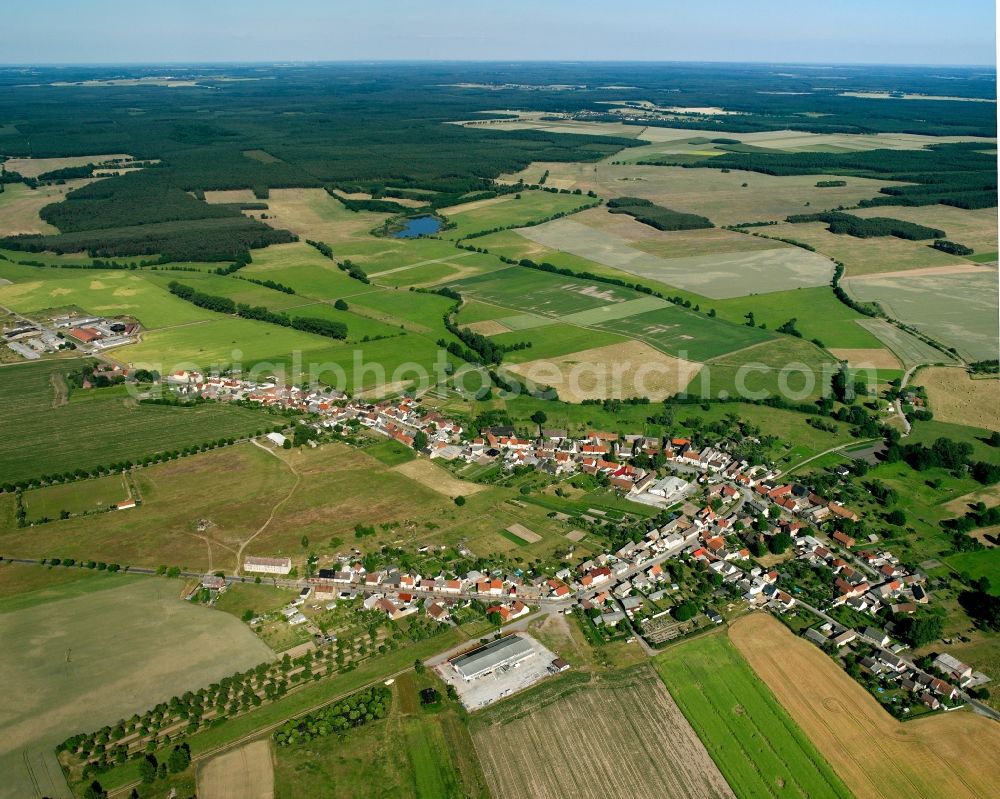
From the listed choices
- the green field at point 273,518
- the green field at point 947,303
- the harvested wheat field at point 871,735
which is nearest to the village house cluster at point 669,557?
the harvested wheat field at point 871,735

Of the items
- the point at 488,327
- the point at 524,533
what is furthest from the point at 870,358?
the point at 524,533

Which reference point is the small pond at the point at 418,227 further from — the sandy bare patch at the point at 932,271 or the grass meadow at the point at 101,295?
the sandy bare patch at the point at 932,271

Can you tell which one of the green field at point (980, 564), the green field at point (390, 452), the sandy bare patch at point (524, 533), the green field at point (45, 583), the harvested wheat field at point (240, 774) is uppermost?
the green field at point (980, 564)

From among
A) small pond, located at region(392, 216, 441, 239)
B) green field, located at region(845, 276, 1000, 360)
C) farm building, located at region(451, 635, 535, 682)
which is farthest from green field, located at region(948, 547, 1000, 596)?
small pond, located at region(392, 216, 441, 239)

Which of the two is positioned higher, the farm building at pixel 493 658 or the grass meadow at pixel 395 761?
the farm building at pixel 493 658

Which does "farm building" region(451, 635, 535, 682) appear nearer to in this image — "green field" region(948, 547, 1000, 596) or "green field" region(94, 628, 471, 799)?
"green field" region(94, 628, 471, 799)

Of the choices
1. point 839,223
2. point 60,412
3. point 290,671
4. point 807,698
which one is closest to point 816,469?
point 807,698

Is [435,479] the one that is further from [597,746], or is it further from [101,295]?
[101,295]
